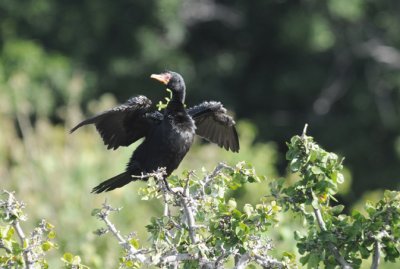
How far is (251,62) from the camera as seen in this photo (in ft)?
63.9

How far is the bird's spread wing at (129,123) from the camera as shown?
251 inches

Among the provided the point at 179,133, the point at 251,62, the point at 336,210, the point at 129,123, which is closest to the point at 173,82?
the point at 179,133

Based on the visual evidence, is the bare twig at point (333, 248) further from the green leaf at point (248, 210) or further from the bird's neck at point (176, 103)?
the bird's neck at point (176, 103)

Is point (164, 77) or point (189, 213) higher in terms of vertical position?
point (164, 77)

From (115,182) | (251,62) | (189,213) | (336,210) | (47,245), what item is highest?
(251,62)

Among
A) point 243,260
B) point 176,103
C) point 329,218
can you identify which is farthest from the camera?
point 176,103

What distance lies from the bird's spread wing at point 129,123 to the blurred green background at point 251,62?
8.74 meters

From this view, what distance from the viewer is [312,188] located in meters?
4.90

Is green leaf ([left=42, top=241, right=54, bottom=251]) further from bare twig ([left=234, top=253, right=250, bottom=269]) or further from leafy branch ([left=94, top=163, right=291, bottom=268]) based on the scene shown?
bare twig ([left=234, top=253, right=250, bottom=269])

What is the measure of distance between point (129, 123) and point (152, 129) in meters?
0.18

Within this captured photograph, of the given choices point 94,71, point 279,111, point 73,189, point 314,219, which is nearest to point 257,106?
point 279,111

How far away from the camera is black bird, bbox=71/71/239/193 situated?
622cm

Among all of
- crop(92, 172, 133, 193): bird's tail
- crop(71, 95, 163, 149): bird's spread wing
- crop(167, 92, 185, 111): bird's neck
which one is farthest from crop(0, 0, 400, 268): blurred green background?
crop(167, 92, 185, 111): bird's neck

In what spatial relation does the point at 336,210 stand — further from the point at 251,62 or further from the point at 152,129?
the point at 251,62
